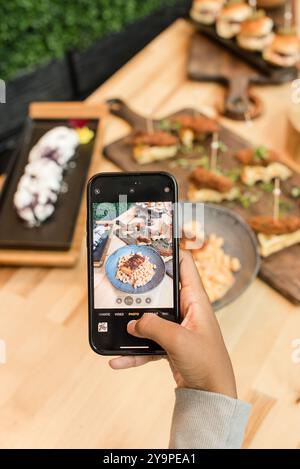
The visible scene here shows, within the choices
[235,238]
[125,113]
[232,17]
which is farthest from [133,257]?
[232,17]

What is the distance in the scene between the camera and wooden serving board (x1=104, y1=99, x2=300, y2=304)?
125 centimetres

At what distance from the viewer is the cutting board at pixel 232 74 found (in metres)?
1.78

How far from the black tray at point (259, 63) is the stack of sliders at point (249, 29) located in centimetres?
2

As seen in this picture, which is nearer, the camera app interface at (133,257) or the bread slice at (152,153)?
the camera app interface at (133,257)

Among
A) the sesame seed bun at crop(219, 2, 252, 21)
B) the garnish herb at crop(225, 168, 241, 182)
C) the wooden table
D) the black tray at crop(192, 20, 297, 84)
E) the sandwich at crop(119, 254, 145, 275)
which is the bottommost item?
the wooden table

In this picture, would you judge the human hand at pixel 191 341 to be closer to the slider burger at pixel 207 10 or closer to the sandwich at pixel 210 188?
the sandwich at pixel 210 188

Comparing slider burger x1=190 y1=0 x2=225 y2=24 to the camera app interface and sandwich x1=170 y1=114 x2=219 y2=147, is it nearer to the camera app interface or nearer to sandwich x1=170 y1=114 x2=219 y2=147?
sandwich x1=170 y1=114 x2=219 y2=147

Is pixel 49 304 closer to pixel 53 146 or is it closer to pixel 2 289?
pixel 2 289

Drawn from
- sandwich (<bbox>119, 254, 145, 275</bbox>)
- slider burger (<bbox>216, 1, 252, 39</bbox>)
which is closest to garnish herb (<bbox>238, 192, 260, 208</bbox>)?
sandwich (<bbox>119, 254, 145, 275</bbox>)

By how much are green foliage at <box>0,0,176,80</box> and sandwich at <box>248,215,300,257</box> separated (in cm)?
149

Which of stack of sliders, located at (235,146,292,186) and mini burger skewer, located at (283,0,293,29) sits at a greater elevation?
mini burger skewer, located at (283,0,293,29)

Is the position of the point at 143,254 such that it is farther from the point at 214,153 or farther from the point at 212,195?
the point at 214,153

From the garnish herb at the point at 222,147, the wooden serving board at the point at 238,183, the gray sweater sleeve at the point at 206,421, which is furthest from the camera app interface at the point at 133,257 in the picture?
the garnish herb at the point at 222,147

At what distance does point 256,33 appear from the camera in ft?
6.26
